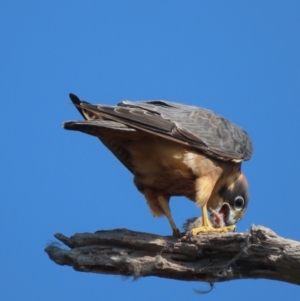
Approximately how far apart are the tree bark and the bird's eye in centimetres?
134

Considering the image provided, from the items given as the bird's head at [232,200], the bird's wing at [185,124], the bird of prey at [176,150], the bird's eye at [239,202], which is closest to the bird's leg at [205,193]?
the bird of prey at [176,150]

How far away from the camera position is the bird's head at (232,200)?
705 cm

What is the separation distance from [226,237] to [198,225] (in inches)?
45.3

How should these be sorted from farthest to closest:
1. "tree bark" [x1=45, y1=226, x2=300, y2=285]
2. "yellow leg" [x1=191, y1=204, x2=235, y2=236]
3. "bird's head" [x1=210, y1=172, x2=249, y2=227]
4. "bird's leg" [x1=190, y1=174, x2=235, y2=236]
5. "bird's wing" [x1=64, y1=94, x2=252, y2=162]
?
"bird's head" [x1=210, y1=172, x2=249, y2=227], "bird's leg" [x1=190, y1=174, x2=235, y2=236], "yellow leg" [x1=191, y1=204, x2=235, y2=236], "bird's wing" [x1=64, y1=94, x2=252, y2=162], "tree bark" [x1=45, y1=226, x2=300, y2=285]

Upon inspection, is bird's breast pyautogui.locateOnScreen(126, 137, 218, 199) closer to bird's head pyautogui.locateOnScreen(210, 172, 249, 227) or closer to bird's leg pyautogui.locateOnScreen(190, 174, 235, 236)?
bird's leg pyautogui.locateOnScreen(190, 174, 235, 236)

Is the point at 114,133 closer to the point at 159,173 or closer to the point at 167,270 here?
the point at 159,173

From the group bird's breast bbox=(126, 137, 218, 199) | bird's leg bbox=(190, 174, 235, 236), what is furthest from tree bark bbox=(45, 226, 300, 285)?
bird's breast bbox=(126, 137, 218, 199)

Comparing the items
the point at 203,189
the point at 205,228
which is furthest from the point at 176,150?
the point at 205,228

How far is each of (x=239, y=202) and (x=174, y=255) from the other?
1597 mm

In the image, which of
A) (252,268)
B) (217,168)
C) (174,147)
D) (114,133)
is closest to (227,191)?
(217,168)

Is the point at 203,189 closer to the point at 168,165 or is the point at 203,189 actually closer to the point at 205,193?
the point at 205,193

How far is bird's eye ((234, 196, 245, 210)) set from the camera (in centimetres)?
712

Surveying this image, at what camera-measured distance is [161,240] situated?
19.1 feet

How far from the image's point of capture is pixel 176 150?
6.21 metres
